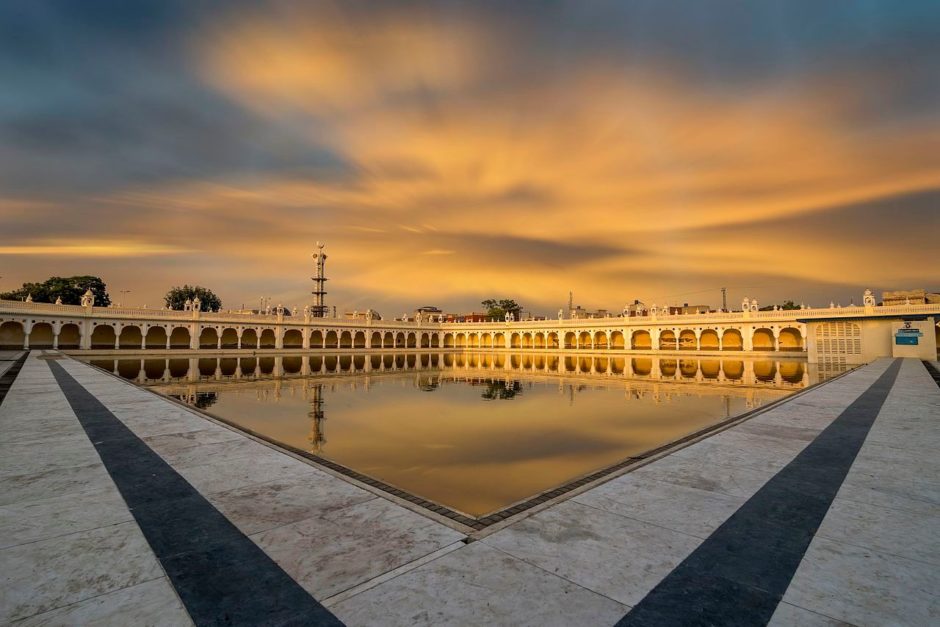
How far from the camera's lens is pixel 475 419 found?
568 inches

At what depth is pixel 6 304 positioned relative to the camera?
141 ft

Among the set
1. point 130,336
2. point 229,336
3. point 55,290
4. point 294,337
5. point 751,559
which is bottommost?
point 751,559

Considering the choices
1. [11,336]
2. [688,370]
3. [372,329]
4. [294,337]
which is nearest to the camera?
[688,370]

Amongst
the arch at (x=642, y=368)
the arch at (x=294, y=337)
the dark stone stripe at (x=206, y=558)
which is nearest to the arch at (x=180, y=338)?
the arch at (x=294, y=337)

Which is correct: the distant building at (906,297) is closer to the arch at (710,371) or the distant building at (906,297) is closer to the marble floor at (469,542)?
the arch at (710,371)

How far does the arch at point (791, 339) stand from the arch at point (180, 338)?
7947 cm

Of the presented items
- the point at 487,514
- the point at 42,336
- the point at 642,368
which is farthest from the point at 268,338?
the point at 487,514

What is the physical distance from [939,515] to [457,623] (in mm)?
5711

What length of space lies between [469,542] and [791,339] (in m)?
70.5

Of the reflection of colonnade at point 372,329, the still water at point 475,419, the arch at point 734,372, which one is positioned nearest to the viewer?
the still water at point 475,419

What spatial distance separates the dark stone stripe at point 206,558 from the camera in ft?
10.1

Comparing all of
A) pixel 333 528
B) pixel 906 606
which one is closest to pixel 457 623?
pixel 333 528

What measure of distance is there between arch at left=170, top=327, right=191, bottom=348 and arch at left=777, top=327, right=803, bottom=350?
79473 millimetres

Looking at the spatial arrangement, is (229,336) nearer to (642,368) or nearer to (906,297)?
(642,368)
